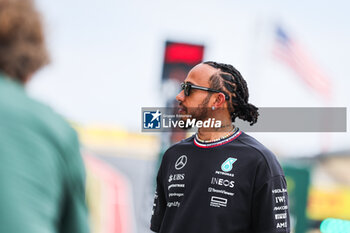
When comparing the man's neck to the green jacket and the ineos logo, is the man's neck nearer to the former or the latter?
the ineos logo

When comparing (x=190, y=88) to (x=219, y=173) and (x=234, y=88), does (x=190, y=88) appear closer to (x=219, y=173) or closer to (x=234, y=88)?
(x=234, y=88)

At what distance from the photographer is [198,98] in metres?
2.12

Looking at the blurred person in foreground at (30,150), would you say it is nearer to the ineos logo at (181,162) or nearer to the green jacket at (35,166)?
the green jacket at (35,166)

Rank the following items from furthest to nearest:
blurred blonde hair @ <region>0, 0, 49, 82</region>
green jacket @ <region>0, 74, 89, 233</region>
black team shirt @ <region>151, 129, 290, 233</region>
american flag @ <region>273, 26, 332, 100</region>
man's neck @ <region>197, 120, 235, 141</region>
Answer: american flag @ <region>273, 26, 332, 100</region> < man's neck @ <region>197, 120, 235, 141</region> < black team shirt @ <region>151, 129, 290, 233</region> < blurred blonde hair @ <region>0, 0, 49, 82</region> < green jacket @ <region>0, 74, 89, 233</region>

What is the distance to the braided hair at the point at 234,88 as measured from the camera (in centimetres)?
213

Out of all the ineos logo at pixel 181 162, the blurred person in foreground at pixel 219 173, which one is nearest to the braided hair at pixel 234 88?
the blurred person in foreground at pixel 219 173

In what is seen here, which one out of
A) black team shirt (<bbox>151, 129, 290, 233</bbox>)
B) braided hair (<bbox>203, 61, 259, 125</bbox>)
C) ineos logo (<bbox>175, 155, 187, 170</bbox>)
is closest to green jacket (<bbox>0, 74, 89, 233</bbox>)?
black team shirt (<bbox>151, 129, 290, 233</bbox>)

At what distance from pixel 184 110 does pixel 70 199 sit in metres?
1.13

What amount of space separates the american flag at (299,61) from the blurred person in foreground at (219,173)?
1228cm

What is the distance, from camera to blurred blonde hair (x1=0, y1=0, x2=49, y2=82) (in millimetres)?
1091

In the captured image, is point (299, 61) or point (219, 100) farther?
point (299, 61)

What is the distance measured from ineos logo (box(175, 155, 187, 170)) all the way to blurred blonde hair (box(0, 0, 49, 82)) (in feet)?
3.68

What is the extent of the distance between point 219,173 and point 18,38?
1168mm

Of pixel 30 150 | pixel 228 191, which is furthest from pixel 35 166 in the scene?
pixel 228 191
